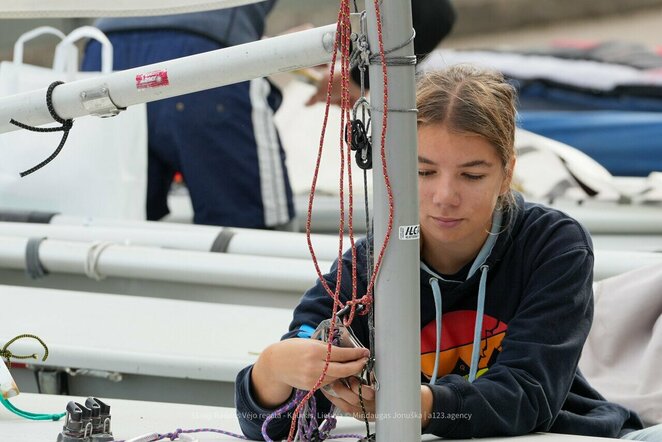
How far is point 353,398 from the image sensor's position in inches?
42.2

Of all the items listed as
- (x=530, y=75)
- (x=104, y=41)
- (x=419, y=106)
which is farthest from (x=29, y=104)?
(x=530, y=75)

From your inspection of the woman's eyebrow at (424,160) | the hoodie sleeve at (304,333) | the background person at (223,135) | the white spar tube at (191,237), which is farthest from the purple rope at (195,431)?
the background person at (223,135)

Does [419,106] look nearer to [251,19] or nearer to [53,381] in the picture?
[53,381]

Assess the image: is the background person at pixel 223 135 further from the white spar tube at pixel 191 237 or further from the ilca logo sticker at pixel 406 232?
the ilca logo sticker at pixel 406 232

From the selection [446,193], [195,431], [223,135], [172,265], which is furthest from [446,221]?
[223,135]

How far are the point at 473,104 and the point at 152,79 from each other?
38 cm

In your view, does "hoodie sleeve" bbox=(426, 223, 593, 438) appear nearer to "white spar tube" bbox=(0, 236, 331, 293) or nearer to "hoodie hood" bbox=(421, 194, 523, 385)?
"hoodie hood" bbox=(421, 194, 523, 385)

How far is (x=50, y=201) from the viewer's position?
268 cm

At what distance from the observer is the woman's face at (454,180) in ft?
4.00

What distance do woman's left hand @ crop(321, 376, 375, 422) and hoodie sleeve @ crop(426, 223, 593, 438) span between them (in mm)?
90

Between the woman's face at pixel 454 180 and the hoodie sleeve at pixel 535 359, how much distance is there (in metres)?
0.10

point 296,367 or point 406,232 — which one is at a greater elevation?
point 406,232

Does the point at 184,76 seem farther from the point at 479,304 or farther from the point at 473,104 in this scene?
the point at 479,304

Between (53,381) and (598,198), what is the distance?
180 cm
